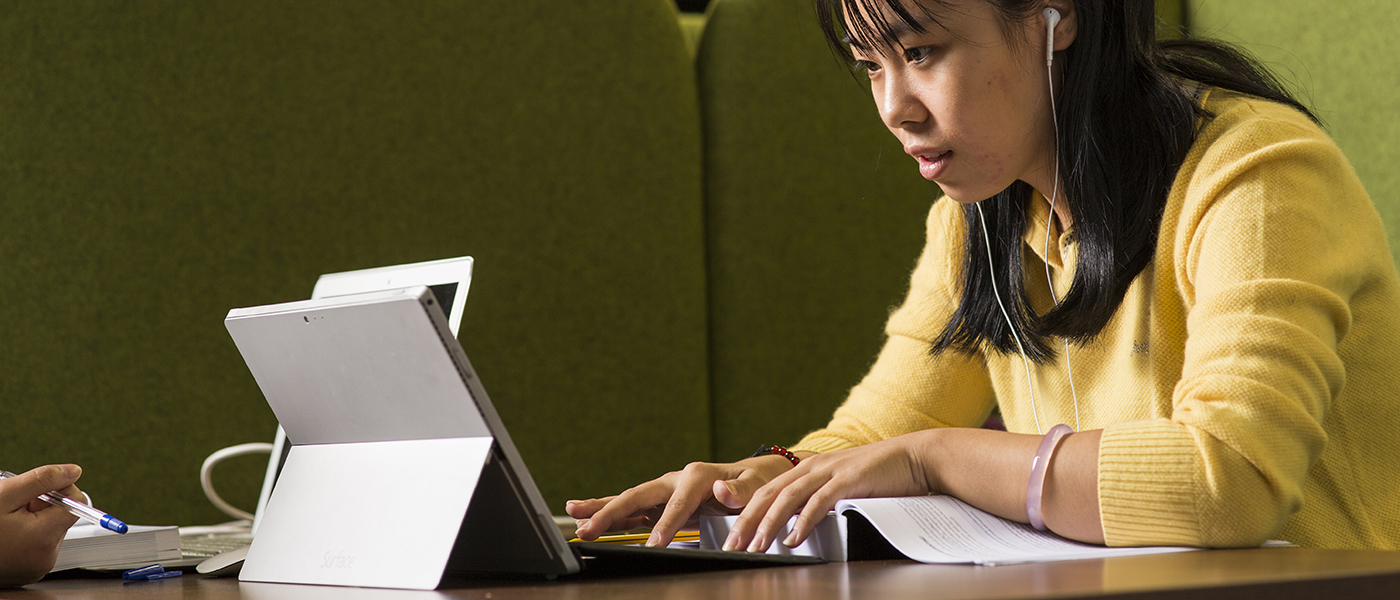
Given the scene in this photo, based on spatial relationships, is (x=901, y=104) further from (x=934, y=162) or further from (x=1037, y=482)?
(x=1037, y=482)

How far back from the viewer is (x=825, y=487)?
681 millimetres

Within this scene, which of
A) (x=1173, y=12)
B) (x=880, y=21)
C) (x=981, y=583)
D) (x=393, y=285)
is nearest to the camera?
(x=981, y=583)

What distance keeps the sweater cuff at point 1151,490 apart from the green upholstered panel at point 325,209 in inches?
44.4

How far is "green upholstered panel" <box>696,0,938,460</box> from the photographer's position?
1781 millimetres

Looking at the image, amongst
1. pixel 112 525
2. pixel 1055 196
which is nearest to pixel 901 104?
pixel 1055 196

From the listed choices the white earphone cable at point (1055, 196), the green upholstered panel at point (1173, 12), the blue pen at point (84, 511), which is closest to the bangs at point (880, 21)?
the white earphone cable at point (1055, 196)

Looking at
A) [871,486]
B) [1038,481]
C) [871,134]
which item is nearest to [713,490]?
[871,486]

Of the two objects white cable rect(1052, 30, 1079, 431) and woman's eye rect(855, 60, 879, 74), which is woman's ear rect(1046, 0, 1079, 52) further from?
woman's eye rect(855, 60, 879, 74)

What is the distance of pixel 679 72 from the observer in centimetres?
175

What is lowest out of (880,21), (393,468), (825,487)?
(825,487)

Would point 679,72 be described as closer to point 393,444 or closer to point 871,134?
point 871,134

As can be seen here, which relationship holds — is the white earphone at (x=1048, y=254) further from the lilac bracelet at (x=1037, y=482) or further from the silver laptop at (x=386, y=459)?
the silver laptop at (x=386, y=459)

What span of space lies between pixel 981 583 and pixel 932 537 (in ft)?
0.53

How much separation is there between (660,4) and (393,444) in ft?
4.21
